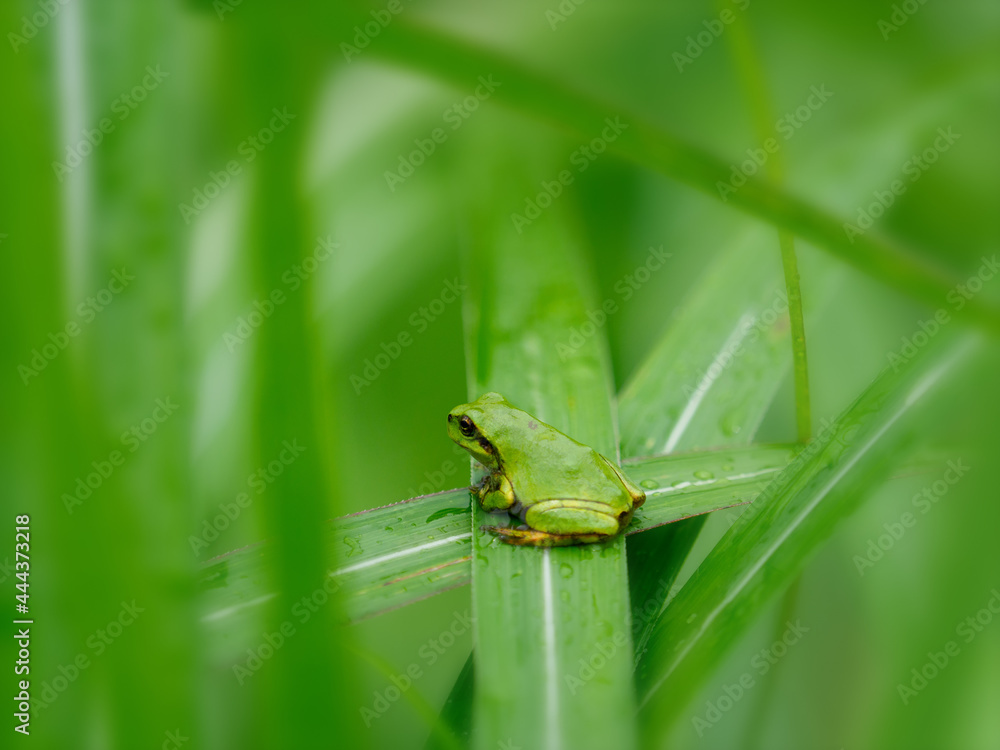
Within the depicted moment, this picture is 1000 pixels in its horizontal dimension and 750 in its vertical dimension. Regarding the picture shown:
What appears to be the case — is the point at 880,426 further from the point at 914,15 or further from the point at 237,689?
the point at 914,15

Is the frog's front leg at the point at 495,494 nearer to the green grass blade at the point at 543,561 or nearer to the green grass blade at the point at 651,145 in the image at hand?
the green grass blade at the point at 543,561

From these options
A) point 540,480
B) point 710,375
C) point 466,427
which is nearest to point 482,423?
point 466,427

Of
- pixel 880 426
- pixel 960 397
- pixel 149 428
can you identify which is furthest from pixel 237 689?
pixel 960 397

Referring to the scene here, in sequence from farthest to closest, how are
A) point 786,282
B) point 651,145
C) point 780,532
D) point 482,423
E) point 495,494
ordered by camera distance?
point 482,423 → point 495,494 → point 786,282 → point 780,532 → point 651,145

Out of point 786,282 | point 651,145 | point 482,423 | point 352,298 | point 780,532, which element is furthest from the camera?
point 352,298

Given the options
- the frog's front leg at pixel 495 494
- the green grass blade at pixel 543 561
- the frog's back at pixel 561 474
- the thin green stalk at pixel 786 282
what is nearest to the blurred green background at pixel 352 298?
the thin green stalk at pixel 786 282

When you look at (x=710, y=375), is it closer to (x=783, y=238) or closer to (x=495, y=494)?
(x=783, y=238)
